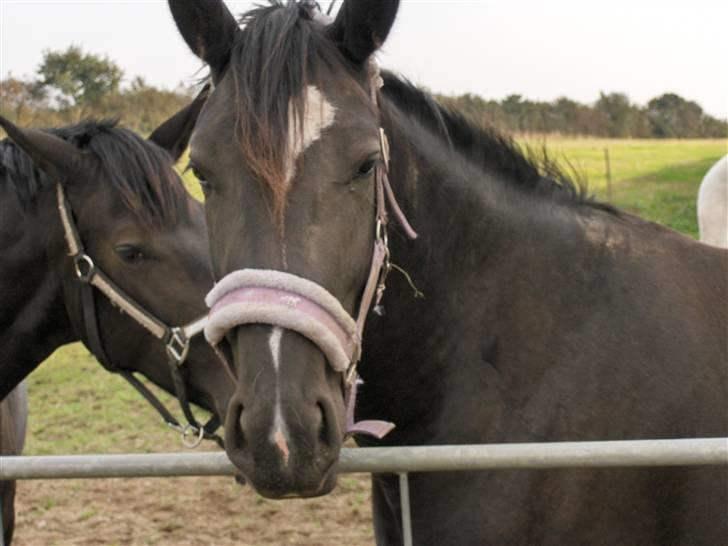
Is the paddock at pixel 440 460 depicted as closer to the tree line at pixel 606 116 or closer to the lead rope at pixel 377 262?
the lead rope at pixel 377 262

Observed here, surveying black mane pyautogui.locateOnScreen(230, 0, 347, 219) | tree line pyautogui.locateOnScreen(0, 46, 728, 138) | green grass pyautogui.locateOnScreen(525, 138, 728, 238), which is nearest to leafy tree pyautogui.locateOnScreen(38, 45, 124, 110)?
tree line pyautogui.locateOnScreen(0, 46, 728, 138)

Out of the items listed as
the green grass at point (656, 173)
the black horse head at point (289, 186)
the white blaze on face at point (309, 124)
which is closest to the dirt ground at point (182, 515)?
the black horse head at point (289, 186)

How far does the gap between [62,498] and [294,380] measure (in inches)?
205

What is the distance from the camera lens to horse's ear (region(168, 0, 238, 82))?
1.99 meters

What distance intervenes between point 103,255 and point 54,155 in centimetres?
43

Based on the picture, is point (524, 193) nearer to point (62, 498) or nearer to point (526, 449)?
point (526, 449)

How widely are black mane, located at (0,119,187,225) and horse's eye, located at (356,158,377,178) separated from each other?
1375mm

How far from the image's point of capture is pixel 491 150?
2402mm

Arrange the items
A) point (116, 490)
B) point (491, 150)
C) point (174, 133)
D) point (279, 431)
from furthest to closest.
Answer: point (116, 490), point (174, 133), point (491, 150), point (279, 431)

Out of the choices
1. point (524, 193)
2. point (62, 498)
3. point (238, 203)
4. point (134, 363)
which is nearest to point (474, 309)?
point (524, 193)

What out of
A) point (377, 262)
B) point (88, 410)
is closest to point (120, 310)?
Result: point (377, 262)

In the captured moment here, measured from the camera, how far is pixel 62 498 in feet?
19.9

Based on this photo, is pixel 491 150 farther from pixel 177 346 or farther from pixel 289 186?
pixel 177 346

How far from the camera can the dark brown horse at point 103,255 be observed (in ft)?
9.73
